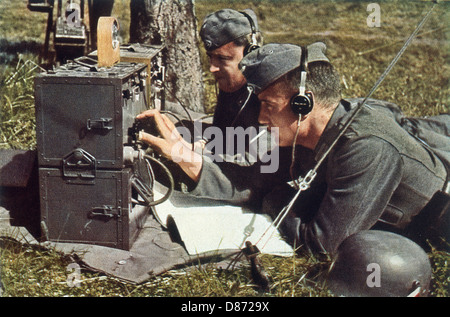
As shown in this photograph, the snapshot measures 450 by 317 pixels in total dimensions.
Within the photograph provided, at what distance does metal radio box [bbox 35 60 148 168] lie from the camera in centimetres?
360

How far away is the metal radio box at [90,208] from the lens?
3883mm

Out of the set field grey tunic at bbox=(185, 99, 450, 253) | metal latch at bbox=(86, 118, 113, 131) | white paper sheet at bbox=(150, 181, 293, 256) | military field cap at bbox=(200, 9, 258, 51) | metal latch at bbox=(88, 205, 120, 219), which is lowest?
white paper sheet at bbox=(150, 181, 293, 256)

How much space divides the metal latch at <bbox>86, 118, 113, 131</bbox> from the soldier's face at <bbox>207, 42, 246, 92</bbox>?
1583 mm

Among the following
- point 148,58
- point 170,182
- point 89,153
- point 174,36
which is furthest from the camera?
point 174,36

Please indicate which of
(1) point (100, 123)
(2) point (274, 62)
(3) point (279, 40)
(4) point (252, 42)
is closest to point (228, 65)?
(4) point (252, 42)

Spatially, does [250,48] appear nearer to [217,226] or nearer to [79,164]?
[217,226]

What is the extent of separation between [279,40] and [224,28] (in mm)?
3883

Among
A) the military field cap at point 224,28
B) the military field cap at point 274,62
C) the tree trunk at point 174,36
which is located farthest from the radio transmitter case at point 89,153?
the tree trunk at point 174,36

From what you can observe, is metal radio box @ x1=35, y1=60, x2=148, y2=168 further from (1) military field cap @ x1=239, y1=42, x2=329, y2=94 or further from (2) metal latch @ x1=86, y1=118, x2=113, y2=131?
(1) military field cap @ x1=239, y1=42, x2=329, y2=94

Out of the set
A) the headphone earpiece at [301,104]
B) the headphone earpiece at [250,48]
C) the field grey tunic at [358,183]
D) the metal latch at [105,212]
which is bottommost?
the metal latch at [105,212]

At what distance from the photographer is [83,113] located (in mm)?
3652

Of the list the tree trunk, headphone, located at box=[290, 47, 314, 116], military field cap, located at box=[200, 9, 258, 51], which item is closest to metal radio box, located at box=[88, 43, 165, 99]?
military field cap, located at box=[200, 9, 258, 51]

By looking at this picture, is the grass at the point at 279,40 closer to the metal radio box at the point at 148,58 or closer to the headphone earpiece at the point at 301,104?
the headphone earpiece at the point at 301,104

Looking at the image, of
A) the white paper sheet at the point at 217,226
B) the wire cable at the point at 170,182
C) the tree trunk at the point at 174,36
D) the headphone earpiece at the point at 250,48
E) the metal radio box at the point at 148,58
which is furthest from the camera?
the tree trunk at the point at 174,36
